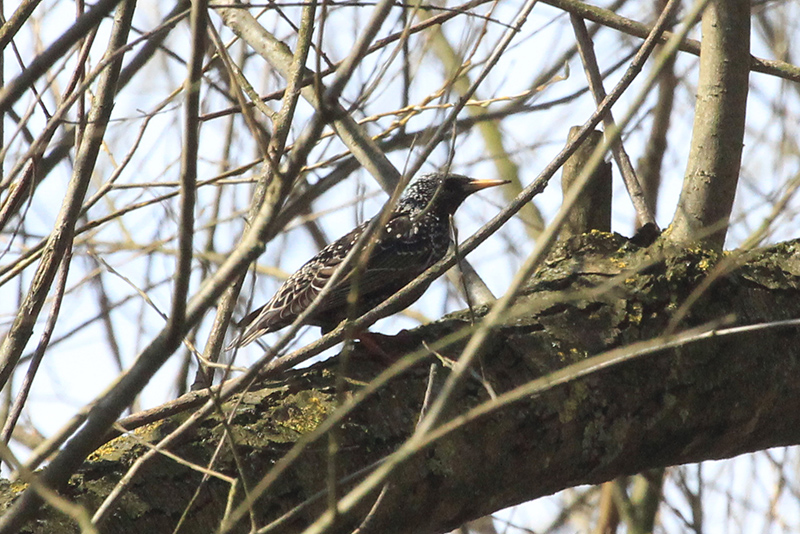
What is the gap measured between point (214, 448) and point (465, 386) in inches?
32.0

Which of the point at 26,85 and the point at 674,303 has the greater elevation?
the point at 674,303

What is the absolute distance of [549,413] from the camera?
2.78 meters

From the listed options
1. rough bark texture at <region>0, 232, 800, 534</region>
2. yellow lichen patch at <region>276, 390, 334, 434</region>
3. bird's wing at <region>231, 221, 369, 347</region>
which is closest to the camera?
rough bark texture at <region>0, 232, 800, 534</region>

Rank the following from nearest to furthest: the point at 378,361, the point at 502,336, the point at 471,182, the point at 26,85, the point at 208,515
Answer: the point at 26,85 < the point at 208,515 < the point at 502,336 < the point at 378,361 < the point at 471,182

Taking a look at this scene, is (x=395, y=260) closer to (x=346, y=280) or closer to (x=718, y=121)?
(x=346, y=280)

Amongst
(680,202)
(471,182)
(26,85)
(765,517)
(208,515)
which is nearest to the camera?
(26,85)

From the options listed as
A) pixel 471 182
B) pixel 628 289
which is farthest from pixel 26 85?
pixel 471 182

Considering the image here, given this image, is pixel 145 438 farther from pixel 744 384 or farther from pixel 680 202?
pixel 680 202

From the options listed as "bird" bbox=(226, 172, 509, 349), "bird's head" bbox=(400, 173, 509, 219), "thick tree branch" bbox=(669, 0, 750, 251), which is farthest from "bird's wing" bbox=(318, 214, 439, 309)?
"thick tree branch" bbox=(669, 0, 750, 251)

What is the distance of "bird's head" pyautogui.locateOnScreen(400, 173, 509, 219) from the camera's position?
5.50 m

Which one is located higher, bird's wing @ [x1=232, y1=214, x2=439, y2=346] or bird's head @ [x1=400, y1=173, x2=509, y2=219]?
bird's head @ [x1=400, y1=173, x2=509, y2=219]

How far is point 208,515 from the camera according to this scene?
2.31m

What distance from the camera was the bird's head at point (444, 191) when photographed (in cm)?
550

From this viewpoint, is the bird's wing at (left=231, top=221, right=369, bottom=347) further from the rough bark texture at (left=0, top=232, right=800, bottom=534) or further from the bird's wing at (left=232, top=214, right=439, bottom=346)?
the rough bark texture at (left=0, top=232, right=800, bottom=534)
